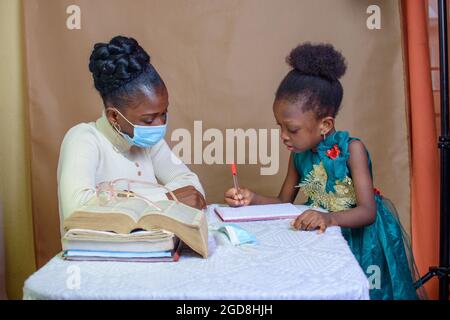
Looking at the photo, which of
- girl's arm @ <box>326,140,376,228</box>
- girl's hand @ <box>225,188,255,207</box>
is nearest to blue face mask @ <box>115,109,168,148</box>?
girl's hand @ <box>225,188,255,207</box>

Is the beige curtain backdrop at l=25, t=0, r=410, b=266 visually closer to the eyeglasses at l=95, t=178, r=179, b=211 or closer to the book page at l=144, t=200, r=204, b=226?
the eyeglasses at l=95, t=178, r=179, b=211

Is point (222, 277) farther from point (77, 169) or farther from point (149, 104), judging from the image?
point (149, 104)

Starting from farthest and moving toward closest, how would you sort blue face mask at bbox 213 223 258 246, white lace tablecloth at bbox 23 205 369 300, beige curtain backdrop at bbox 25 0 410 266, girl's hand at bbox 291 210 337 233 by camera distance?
beige curtain backdrop at bbox 25 0 410 266, girl's hand at bbox 291 210 337 233, blue face mask at bbox 213 223 258 246, white lace tablecloth at bbox 23 205 369 300

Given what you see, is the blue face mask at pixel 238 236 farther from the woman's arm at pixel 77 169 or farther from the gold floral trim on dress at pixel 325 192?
the gold floral trim on dress at pixel 325 192

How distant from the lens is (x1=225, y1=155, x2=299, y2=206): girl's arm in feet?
5.08

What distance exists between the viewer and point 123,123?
1.52 meters

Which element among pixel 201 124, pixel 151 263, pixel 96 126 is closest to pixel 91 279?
pixel 151 263

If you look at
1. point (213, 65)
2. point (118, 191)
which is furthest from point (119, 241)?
point (213, 65)

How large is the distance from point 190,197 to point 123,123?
26 centimetres

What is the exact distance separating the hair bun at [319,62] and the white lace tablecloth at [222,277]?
646 millimetres

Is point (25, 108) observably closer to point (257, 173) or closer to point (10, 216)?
point (10, 216)

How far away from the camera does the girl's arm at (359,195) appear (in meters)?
1.42

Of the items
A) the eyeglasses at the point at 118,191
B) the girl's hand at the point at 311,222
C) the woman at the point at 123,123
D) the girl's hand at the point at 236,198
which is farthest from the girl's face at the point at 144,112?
the girl's hand at the point at 311,222

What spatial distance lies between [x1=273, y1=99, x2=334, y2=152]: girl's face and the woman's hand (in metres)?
0.29
